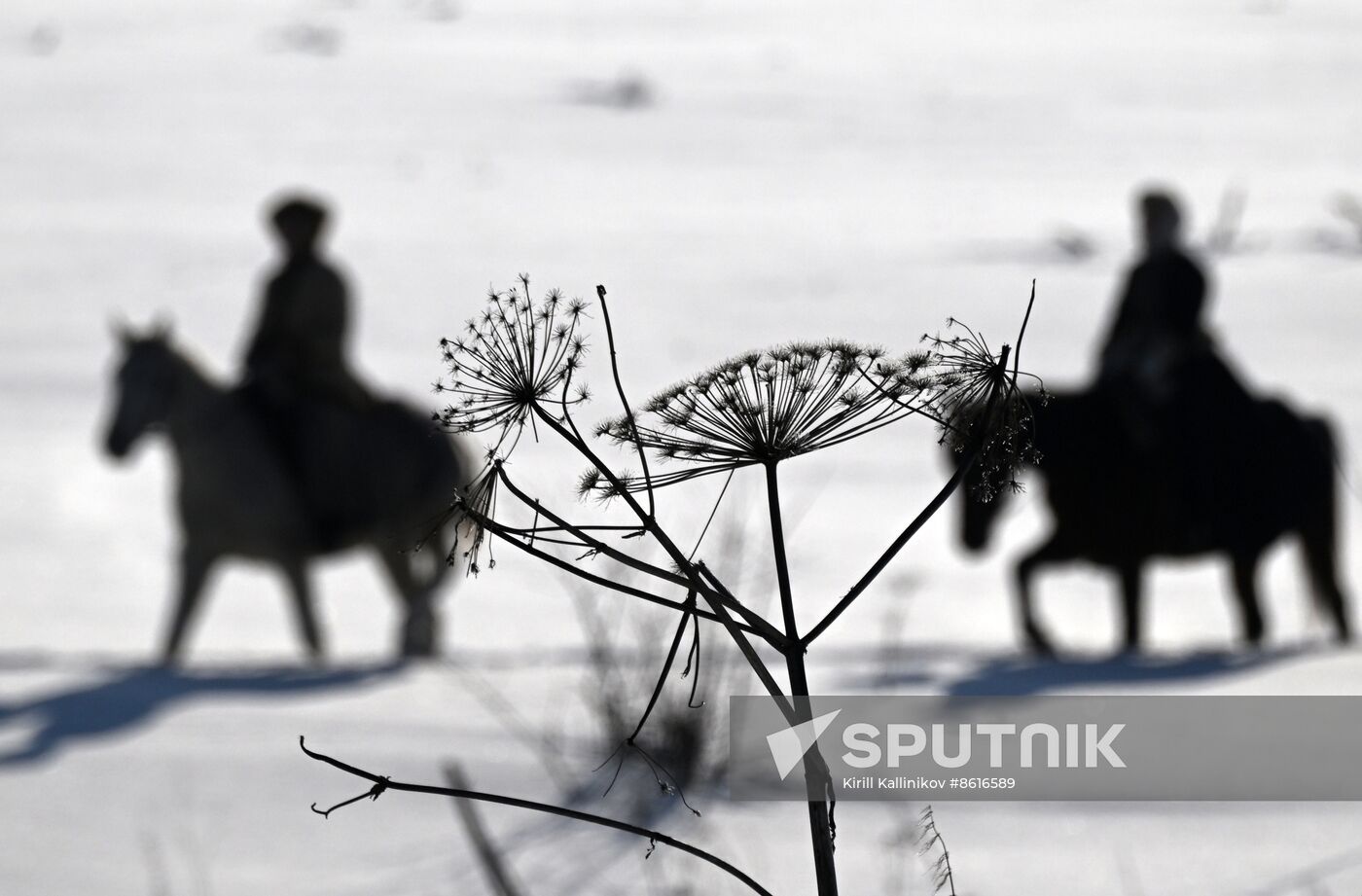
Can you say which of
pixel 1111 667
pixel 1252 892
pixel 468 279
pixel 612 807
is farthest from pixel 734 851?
pixel 468 279

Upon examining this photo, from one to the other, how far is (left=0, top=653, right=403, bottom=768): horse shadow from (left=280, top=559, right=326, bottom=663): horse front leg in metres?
2.95

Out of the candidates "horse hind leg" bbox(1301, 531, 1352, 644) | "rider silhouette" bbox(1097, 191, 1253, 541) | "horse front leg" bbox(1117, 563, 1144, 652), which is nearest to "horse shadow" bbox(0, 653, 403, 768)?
"rider silhouette" bbox(1097, 191, 1253, 541)

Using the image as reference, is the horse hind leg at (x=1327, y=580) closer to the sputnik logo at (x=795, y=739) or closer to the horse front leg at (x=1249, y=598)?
the horse front leg at (x=1249, y=598)

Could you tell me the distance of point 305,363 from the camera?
38.1 ft

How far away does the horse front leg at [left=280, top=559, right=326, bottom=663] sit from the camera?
12.1 m

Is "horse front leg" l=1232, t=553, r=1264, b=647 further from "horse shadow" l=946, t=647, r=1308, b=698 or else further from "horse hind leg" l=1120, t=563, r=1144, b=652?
"horse shadow" l=946, t=647, r=1308, b=698

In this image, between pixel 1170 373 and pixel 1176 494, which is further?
pixel 1176 494

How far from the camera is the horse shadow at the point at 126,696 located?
6465 millimetres

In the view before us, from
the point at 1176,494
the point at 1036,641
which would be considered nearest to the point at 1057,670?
the point at 1036,641

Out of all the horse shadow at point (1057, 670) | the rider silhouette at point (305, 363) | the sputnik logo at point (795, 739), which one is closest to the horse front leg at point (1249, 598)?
the horse shadow at point (1057, 670)

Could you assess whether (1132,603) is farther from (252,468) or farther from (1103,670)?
(252,468)

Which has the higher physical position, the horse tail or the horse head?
the horse head

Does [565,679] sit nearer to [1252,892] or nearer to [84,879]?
[84,879]

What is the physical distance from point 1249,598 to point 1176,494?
112cm
